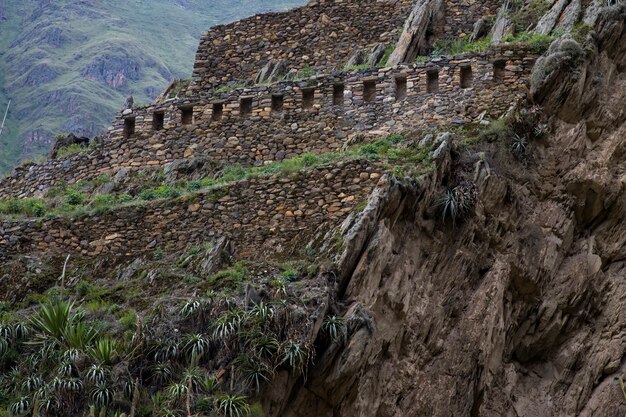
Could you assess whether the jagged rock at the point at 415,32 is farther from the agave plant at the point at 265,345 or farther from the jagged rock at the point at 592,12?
the agave plant at the point at 265,345

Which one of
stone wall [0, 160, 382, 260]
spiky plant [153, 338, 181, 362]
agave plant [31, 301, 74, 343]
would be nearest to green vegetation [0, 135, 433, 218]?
stone wall [0, 160, 382, 260]

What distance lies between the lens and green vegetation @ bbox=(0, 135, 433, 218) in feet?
84.4

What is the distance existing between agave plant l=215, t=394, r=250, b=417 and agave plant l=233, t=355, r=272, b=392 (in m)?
0.50

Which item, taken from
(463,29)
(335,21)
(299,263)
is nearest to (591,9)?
(463,29)

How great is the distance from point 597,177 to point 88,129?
1574 inches

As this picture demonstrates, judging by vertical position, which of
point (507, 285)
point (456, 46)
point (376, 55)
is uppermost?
point (456, 46)

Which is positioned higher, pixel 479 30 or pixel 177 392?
pixel 479 30

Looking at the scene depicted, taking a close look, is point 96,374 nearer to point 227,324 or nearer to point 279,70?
point 227,324

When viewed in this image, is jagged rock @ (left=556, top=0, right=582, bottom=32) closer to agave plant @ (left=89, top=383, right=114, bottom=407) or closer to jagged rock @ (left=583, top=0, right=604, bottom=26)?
jagged rock @ (left=583, top=0, right=604, bottom=26)

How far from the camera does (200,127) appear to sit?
3186cm

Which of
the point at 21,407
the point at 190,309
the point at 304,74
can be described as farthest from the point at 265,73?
the point at 21,407

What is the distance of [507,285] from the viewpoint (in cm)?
2491

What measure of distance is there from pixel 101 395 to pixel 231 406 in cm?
251

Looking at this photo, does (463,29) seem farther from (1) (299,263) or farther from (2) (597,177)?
(1) (299,263)
